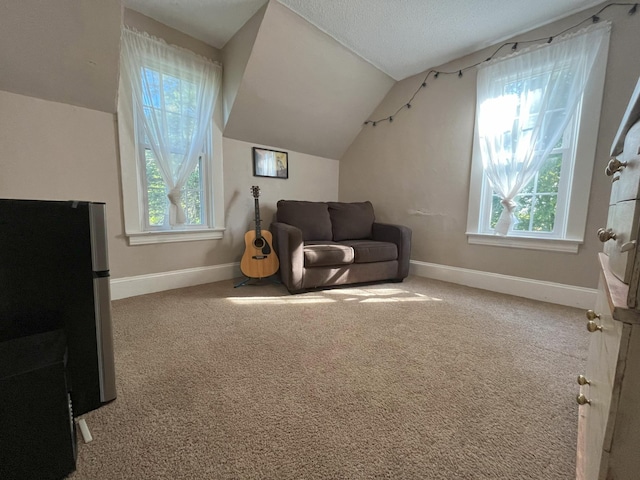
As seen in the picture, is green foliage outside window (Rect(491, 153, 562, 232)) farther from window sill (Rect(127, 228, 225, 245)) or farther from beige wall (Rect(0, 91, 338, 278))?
window sill (Rect(127, 228, 225, 245))

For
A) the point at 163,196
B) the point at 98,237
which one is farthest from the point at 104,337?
the point at 163,196

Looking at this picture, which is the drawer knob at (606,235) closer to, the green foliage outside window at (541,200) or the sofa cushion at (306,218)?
the green foliage outside window at (541,200)

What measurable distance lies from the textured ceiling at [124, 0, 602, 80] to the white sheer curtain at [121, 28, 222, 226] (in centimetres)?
26

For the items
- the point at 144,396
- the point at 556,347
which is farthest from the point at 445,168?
the point at 144,396

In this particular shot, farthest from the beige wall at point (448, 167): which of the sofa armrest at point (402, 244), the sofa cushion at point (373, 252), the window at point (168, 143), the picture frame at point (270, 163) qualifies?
the window at point (168, 143)

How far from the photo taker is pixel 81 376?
0.90 m

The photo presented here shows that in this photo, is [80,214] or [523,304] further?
[523,304]

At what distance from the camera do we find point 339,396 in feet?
3.46

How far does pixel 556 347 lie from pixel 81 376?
2.30 meters

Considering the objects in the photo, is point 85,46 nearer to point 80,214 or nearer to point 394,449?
point 80,214

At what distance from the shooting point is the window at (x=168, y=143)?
7.00 ft

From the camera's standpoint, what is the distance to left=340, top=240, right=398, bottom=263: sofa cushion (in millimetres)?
2562

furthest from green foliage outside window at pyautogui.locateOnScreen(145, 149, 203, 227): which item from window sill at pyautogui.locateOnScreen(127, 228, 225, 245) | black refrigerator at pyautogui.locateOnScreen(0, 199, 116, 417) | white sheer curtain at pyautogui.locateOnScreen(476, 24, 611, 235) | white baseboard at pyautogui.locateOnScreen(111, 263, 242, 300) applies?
white sheer curtain at pyautogui.locateOnScreen(476, 24, 611, 235)

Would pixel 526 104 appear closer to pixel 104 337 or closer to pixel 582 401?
pixel 582 401
